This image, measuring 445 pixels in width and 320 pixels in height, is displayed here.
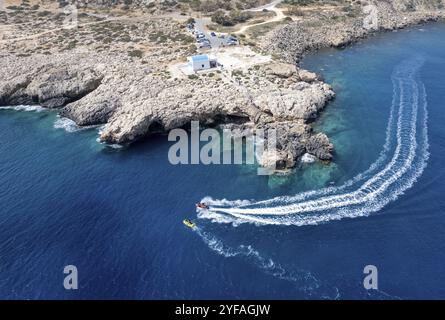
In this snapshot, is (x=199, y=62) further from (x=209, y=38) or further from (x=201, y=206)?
(x=201, y=206)

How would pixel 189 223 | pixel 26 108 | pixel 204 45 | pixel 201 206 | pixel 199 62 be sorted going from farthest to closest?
pixel 204 45, pixel 199 62, pixel 26 108, pixel 201 206, pixel 189 223

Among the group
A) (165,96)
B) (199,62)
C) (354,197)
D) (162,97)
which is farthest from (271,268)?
(199,62)

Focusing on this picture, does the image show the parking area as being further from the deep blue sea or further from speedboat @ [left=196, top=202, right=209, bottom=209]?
speedboat @ [left=196, top=202, right=209, bottom=209]

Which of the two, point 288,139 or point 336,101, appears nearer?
point 288,139

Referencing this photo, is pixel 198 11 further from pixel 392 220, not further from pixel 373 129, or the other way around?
pixel 392 220

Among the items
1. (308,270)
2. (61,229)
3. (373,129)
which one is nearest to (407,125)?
(373,129)

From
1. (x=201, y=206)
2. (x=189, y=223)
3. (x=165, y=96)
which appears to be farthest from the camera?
(x=165, y=96)

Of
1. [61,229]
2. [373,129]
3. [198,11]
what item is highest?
[198,11]
